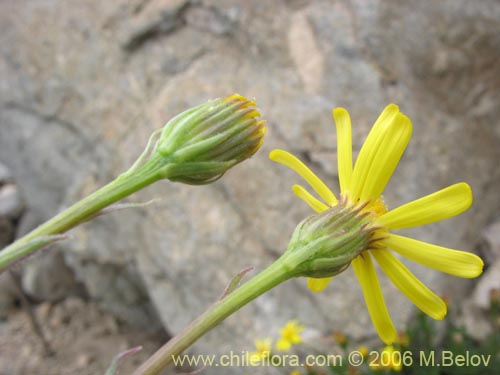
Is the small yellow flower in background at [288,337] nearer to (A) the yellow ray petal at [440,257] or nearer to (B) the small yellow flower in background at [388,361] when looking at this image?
(B) the small yellow flower in background at [388,361]

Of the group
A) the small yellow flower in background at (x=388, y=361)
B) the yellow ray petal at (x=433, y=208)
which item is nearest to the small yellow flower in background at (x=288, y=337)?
the small yellow flower in background at (x=388, y=361)

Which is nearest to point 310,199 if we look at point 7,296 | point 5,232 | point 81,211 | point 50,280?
point 81,211

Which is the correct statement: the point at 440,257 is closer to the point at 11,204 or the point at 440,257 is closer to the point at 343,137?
the point at 343,137

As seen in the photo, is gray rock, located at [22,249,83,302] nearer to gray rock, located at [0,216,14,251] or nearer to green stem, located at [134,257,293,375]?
gray rock, located at [0,216,14,251]

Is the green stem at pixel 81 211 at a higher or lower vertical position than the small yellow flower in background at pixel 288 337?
higher

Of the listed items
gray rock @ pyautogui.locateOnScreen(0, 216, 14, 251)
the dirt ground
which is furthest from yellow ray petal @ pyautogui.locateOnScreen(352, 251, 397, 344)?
gray rock @ pyautogui.locateOnScreen(0, 216, 14, 251)

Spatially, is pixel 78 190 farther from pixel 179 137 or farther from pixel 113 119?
pixel 179 137
